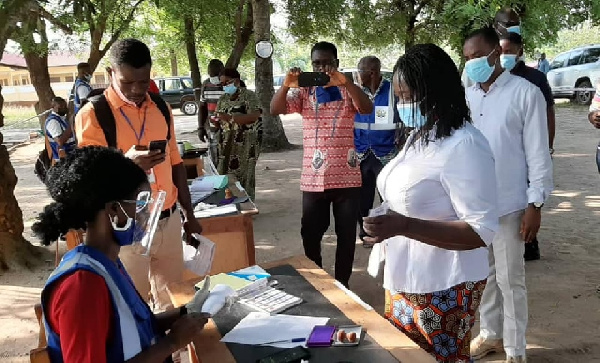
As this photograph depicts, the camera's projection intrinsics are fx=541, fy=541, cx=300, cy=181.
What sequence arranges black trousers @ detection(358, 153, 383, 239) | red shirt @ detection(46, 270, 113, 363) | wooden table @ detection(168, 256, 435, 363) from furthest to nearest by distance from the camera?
black trousers @ detection(358, 153, 383, 239) < wooden table @ detection(168, 256, 435, 363) < red shirt @ detection(46, 270, 113, 363)

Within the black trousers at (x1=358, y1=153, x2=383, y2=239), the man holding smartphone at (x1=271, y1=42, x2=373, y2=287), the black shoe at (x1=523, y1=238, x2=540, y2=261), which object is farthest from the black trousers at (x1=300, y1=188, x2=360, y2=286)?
the black shoe at (x1=523, y1=238, x2=540, y2=261)

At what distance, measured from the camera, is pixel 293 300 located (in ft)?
6.70

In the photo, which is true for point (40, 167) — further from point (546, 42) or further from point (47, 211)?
point (546, 42)

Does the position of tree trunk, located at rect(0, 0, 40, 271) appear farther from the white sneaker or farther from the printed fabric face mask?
the white sneaker

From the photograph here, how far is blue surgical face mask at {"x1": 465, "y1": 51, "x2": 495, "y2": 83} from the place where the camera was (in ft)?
8.49

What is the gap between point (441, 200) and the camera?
1.72 m

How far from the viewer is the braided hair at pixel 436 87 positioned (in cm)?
170

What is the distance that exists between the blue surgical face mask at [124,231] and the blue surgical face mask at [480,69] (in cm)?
182

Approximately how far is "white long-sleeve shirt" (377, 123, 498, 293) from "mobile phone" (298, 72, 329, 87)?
1.46 meters

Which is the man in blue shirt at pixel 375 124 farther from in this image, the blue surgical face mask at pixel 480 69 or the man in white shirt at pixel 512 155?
the blue surgical face mask at pixel 480 69

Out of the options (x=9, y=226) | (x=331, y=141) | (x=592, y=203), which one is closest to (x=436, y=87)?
(x=331, y=141)

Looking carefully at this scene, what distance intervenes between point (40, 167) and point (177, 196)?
434 centimetres

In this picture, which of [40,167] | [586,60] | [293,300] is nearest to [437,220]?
Answer: [293,300]

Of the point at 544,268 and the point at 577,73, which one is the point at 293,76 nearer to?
the point at 544,268
